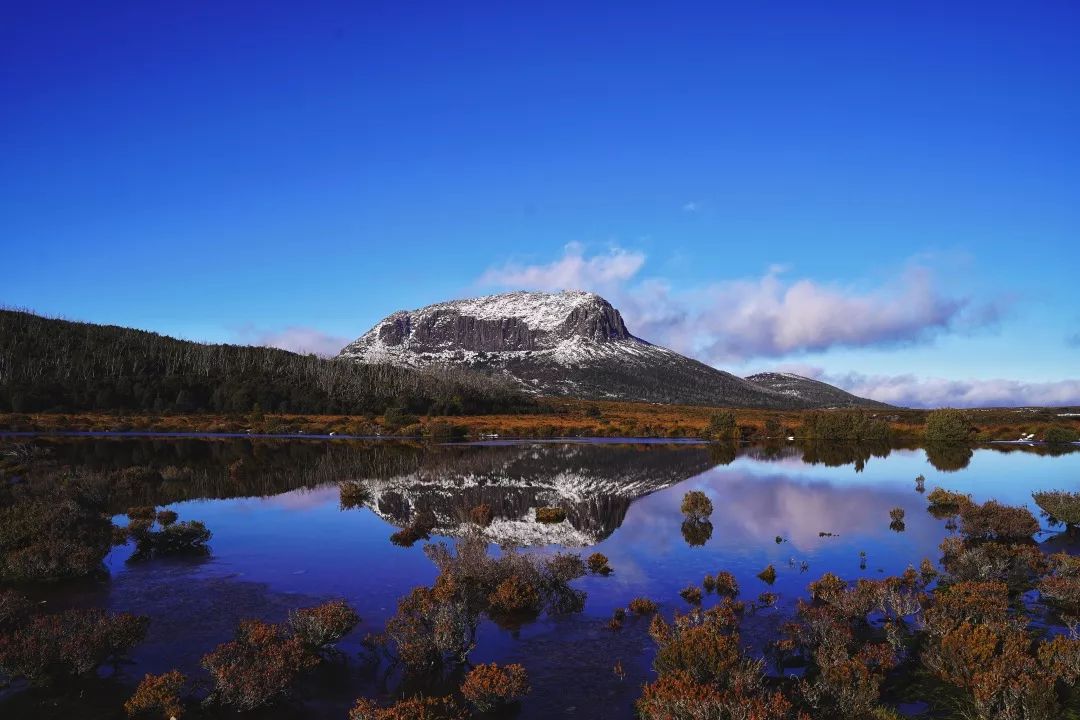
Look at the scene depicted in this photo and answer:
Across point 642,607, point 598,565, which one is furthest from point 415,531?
point 642,607

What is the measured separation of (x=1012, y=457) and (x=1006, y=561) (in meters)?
44.5

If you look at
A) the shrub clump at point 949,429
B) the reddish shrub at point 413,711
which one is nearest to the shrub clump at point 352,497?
the reddish shrub at point 413,711

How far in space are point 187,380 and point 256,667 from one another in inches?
4293

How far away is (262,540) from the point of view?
2217 centimetres

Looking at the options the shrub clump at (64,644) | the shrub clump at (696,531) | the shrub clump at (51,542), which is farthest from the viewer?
the shrub clump at (696,531)

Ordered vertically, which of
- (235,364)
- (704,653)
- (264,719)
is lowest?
(264,719)

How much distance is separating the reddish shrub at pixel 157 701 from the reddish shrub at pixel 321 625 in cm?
233

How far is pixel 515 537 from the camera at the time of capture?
22.8 metres

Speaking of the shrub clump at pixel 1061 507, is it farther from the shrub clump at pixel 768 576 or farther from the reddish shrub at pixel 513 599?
the reddish shrub at pixel 513 599

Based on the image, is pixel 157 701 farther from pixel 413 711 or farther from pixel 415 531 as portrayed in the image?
pixel 415 531

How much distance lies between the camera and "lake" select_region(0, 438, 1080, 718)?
11.6m

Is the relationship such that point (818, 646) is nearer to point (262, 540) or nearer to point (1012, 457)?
point (262, 540)

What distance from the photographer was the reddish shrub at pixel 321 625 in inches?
468

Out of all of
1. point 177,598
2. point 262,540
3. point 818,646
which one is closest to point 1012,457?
point 818,646
